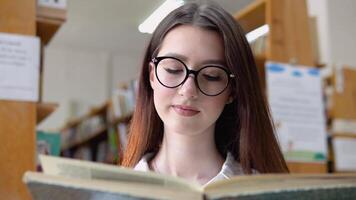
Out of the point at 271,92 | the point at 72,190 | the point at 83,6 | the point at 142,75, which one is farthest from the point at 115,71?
the point at 72,190

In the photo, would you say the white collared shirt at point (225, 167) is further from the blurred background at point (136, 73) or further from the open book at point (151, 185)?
the open book at point (151, 185)

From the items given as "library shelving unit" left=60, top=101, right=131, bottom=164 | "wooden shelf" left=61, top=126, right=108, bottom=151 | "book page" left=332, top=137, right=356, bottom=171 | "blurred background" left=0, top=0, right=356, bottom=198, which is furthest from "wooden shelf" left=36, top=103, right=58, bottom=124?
"wooden shelf" left=61, top=126, right=108, bottom=151

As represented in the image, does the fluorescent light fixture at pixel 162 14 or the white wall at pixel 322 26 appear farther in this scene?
the white wall at pixel 322 26

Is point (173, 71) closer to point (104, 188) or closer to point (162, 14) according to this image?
point (104, 188)

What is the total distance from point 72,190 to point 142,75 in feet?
1.65

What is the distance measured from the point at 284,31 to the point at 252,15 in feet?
0.51

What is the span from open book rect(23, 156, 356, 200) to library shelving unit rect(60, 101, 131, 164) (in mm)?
3005

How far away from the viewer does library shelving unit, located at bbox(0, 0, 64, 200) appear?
4.74 feet

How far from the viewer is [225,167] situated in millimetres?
932

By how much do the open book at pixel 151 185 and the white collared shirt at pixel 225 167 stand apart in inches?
13.5

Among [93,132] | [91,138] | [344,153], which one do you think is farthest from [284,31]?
[91,138]

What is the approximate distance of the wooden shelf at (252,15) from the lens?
6.59 feet

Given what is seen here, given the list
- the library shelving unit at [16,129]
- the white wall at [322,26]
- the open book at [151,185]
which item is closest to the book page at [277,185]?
the open book at [151,185]

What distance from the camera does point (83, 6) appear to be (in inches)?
156
